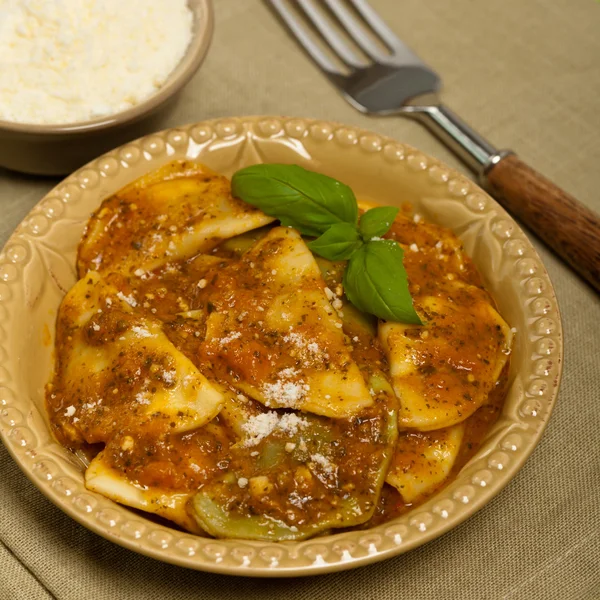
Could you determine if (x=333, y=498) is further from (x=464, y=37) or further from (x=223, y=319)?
(x=464, y=37)

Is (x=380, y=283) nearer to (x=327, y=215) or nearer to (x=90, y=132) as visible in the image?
(x=327, y=215)

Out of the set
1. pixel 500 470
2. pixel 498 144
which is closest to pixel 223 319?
pixel 500 470

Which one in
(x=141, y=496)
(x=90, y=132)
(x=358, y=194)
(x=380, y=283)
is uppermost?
(x=380, y=283)

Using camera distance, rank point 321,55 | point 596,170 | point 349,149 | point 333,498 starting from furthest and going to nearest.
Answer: point 321,55, point 596,170, point 349,149, point 333,498

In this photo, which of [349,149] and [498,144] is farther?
[498,144]

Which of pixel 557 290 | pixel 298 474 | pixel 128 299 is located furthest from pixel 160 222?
pixel 557 290

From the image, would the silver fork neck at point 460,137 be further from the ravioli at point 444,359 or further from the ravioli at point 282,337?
the ravioli at point 282,337

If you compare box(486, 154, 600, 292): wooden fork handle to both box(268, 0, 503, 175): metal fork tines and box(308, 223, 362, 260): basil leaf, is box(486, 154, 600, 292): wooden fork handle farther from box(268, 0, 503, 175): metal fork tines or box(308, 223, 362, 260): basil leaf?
box(308, 223, 362, 260): basil leaf
